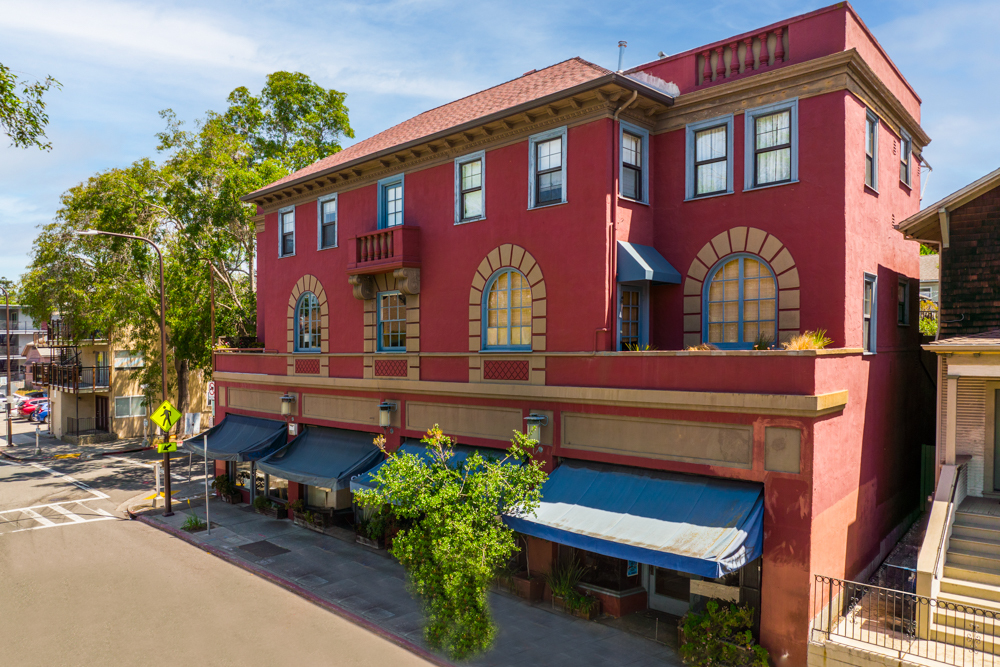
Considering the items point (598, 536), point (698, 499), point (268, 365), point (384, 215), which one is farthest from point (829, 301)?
point (268, 365)

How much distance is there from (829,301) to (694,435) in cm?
388

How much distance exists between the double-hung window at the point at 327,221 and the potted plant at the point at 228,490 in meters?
9.80

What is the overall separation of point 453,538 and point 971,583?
9395 mm

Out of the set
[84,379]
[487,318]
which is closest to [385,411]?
[487,318]

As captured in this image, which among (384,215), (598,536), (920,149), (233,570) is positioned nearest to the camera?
(598,536)

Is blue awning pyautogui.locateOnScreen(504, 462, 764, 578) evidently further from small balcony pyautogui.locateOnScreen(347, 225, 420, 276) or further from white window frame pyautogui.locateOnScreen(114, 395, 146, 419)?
white window frame pyautogui.locateOnScreen(114, 395, 146, 419)

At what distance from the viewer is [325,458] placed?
66.3 ft

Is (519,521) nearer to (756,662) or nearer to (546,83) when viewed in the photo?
(756,662)

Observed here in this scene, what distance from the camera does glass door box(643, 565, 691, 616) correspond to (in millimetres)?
13570

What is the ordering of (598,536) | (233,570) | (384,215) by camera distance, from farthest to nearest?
(384,215) < (233,570) < (598,536)

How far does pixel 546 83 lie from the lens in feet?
56.5

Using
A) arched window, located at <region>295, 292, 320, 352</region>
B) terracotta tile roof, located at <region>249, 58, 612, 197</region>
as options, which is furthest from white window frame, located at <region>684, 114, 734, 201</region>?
arched window, located at <region>295, 292, 320, 352</region>

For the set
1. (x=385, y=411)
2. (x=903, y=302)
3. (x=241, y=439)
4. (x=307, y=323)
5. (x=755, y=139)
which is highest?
(x=755, y=139)

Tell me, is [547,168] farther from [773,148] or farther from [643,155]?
[773,148]
